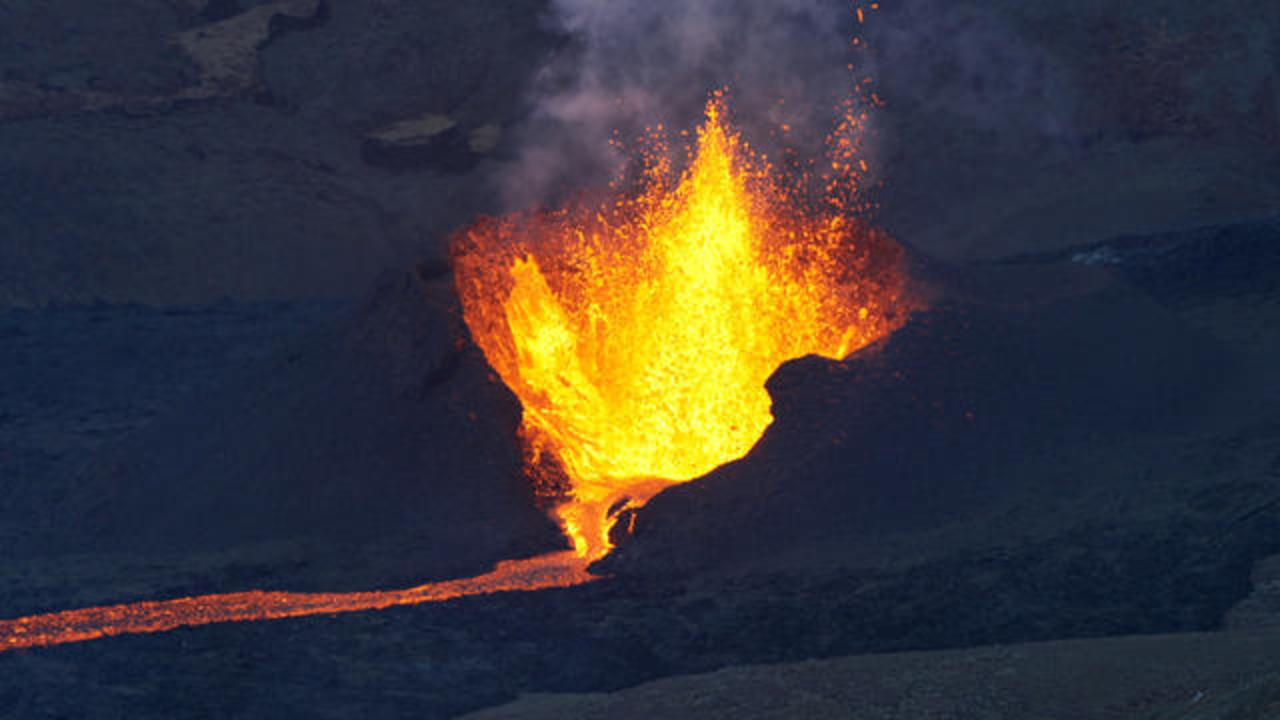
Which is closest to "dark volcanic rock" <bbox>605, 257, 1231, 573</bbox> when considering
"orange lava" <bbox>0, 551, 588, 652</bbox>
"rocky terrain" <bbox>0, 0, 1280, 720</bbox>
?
"rocky terrain" <bbox>0, 0, 1280, 720</bbox>

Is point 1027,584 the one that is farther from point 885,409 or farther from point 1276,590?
point 885,409

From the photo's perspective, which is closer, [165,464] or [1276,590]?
[1276,590]

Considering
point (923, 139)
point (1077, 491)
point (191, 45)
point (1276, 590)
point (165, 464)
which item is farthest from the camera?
point (191, 45)

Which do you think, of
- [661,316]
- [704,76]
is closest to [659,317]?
[661,316]

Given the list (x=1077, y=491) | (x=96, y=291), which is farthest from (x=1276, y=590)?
(x=96, y=291)

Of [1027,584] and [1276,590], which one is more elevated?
[1027,584]

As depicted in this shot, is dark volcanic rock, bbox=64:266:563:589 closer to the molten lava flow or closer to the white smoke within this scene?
the molten lava flow

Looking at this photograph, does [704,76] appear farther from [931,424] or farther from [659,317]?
[931,424]
